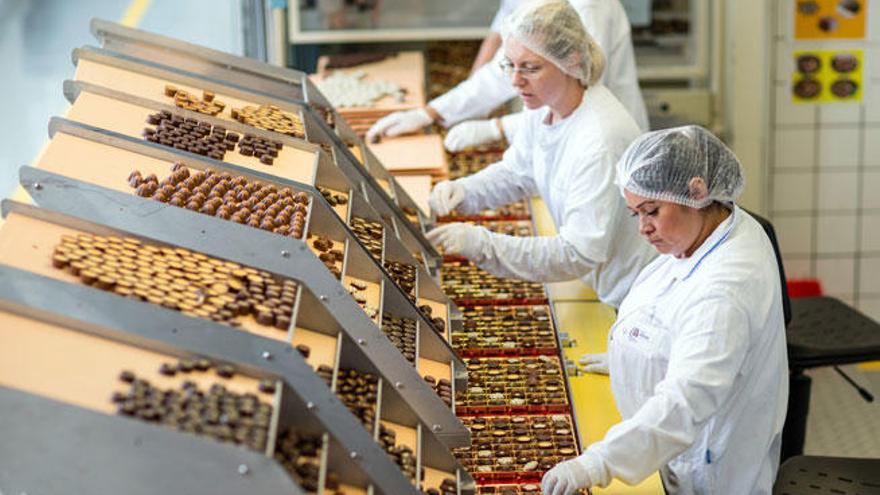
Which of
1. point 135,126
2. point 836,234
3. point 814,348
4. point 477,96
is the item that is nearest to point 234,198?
point 135,126

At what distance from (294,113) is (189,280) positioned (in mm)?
1853

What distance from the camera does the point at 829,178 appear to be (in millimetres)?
7883

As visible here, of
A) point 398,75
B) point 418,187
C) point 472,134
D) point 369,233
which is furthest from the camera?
point 398,75

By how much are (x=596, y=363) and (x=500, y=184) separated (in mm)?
1254

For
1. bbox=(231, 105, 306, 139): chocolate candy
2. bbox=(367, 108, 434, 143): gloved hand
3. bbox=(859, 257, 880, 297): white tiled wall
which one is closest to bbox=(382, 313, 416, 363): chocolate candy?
bbox=(231, 105, 306, 139): chocolate candy

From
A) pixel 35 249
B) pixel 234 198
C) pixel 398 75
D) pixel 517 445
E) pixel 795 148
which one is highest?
pixel 398 75

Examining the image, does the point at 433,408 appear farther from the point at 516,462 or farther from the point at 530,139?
the point at 530,139

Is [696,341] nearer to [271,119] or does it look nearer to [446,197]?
[271,119]

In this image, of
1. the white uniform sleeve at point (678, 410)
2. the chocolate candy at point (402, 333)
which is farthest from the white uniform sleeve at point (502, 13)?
the white uniform sleeve at point (678, 410)

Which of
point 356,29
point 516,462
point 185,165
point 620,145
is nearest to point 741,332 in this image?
point 516,462

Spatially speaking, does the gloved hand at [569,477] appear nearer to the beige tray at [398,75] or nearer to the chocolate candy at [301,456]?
the chocolate candy at [301,456]

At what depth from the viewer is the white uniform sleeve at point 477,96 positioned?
250 inches

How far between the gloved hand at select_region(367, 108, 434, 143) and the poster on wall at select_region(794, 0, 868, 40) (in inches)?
104

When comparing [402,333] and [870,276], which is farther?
[870,276]
